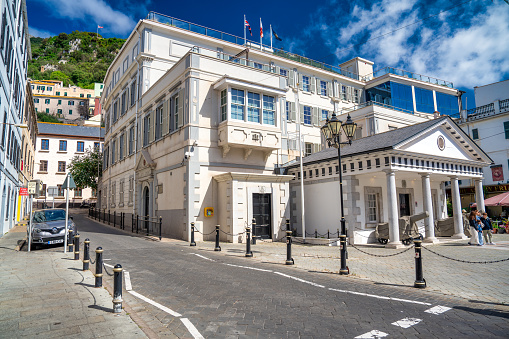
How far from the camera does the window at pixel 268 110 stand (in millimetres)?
21062

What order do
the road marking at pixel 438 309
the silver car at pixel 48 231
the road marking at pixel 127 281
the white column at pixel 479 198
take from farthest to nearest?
the white column at pixel 479 198 → the silver car at pixel 48 231 → the road marking at pixel 127 281 → the road marking at pixel 438 309

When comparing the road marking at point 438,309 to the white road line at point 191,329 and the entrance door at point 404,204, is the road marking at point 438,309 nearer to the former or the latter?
the white road line at point 191,329

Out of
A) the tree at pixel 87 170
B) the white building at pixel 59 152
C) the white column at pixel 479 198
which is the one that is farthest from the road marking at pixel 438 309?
the white building at pixel 59 152

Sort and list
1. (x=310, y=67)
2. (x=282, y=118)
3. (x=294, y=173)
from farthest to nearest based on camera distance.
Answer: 1. (x=310, y=67)
2. (x=282, y=118)
3. (x=294, y=173)

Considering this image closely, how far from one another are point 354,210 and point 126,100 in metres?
23.7

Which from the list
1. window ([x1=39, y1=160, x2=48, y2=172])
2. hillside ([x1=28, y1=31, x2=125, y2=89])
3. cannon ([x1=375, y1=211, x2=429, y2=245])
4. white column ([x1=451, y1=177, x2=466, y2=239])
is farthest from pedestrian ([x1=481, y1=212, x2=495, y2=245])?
hillside ([x1=28, y1=31, x2=125, y2=89])

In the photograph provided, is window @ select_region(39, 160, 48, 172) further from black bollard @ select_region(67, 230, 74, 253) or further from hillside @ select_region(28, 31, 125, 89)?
hillside @ select_region(28, 31, 125, 89)

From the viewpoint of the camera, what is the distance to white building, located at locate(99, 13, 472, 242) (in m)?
19.2

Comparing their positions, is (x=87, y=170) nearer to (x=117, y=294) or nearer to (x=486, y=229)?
(x=117, y=294)

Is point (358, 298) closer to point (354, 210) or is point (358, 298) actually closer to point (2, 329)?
point (2, 329)

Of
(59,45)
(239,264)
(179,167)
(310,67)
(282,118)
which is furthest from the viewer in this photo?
(59,45)

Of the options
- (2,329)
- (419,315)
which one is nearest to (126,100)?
(2,329)

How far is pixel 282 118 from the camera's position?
2370cm

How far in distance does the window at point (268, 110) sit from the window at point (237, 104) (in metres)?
1.63
